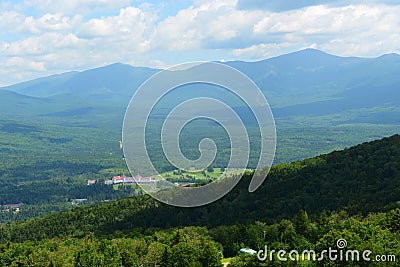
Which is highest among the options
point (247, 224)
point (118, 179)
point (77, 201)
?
point (247, 224)

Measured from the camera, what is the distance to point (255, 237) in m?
30.3

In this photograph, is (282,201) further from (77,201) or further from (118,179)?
(118,179)

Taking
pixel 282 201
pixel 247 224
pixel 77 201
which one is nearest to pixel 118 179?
pixel 77 201

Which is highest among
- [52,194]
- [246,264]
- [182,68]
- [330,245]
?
[182,68]

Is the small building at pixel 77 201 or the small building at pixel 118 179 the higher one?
the small building at pixel 118 179

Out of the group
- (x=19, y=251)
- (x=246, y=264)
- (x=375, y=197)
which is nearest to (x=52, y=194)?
(x=19, y=251)

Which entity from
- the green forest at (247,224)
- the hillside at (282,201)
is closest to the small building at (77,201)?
the green forest at (247,224)

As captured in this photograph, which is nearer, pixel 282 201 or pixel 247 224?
pixel 247 224

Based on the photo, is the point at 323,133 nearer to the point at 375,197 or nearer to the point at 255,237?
the point at 375,197

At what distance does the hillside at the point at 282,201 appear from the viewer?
4016 centimetres

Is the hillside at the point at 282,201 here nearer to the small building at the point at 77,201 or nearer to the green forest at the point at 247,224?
the green forest at the point at 247,224

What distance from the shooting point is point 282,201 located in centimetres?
4253

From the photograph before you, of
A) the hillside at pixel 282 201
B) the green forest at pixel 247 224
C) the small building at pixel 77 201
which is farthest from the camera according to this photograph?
the small building at pixel 77 201

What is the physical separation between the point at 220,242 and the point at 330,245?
554 inches
